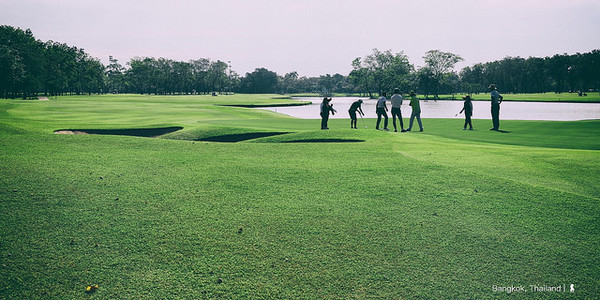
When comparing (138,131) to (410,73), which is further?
(410,73)

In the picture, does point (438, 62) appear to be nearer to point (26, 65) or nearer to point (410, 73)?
point (410, 73)

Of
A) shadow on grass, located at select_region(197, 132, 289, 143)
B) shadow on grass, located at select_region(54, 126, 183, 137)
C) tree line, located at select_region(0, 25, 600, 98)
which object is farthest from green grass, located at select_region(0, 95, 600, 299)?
tree line, located at select_region(0, 25, 600, 98)

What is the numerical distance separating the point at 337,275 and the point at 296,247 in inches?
36.7

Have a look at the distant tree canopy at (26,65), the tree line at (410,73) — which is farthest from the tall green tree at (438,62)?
the distant tree canopy at (26,65)

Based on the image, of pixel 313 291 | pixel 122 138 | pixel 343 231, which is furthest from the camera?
pixel 122 138

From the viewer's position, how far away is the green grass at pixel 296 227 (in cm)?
491

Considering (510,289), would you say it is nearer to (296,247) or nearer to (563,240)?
(563,240)

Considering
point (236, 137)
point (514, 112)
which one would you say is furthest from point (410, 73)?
point (236, 137)

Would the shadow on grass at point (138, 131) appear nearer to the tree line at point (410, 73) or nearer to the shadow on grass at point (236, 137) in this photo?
the shadow on grass at point (236, 137)

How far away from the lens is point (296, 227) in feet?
21.3

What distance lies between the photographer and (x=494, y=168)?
34.5 feet

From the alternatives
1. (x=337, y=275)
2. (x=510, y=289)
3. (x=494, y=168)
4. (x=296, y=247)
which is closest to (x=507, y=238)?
(x=510, y=289)

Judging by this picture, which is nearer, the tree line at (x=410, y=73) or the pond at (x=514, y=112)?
the pond at (x=514, y=112)

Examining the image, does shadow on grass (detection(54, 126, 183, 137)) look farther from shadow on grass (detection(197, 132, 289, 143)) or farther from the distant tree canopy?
the distant tree canopy
